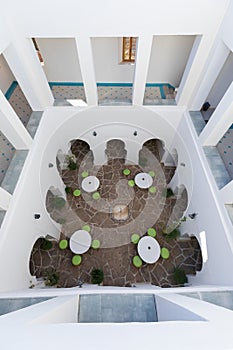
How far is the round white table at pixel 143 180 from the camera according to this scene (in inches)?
455

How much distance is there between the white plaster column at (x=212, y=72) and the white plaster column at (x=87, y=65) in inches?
164

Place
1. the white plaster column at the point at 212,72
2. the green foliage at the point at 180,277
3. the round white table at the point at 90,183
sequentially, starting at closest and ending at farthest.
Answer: the white plaster column at the point at 212,72 < the green foliage at the point at 180,277 < the round white table at the point at 90,183

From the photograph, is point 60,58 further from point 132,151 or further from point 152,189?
point 152,189

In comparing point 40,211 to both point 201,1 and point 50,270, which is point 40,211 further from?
point 201,1

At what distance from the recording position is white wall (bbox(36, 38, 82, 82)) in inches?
379

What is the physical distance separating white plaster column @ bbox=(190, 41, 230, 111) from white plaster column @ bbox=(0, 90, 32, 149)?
6875 millimetres

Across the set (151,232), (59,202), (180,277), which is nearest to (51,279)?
(59,202)

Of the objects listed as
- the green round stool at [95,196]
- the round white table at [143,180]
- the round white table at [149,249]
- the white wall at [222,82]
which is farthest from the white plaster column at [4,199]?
the white wall at [222,82]

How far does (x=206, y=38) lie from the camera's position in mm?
7066

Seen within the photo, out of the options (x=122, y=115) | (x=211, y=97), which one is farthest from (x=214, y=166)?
(x=122, y=115)

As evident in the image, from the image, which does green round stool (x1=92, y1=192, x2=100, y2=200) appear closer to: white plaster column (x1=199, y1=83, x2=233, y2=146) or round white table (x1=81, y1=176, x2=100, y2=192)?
round white table (x1=81, y1=176, x2=100, y2=192)

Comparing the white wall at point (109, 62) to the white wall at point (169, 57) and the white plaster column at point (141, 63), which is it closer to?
the white wall at point (169, 57)

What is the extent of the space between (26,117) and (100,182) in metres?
5.04

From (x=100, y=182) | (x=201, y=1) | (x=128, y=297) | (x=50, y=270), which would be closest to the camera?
(x=128, y=297)
